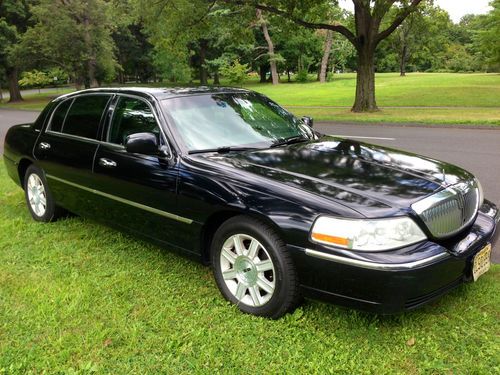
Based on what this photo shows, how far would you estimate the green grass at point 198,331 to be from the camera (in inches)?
108

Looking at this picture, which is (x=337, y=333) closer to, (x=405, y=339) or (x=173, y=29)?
(x=405, y=339)

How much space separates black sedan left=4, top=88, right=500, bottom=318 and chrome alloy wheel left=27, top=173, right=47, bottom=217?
1.46 feet

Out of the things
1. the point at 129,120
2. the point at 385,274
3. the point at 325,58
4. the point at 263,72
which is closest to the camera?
the point at 385,274

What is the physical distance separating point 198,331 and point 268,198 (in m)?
0.98

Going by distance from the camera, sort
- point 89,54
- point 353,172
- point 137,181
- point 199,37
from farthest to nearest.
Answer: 1. point 89,54
2. point 199,37
3. point 137,181
4. point 353,172

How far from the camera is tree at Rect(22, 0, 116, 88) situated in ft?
97.2

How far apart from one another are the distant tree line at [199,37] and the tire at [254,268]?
14562 millimetres

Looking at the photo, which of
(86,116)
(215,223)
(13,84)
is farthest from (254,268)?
(13,84)

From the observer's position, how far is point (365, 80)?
19.0 meters

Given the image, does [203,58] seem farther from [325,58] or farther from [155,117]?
[155,117]

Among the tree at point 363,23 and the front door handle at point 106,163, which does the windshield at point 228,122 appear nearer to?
the front door handle at point 106,163

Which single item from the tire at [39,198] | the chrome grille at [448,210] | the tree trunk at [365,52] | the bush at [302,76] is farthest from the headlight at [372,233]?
the bush at [302,76]

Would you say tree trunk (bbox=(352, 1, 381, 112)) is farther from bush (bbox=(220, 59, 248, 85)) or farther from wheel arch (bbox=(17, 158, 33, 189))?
bush (bbox=(220, 59, 248, 85))

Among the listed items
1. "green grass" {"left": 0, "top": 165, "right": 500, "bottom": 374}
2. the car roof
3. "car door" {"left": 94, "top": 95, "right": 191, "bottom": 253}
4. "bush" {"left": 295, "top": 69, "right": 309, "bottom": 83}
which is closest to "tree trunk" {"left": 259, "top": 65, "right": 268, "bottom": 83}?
"bush" {"left": 295, "top": 69, "right": 309, "bottom": 83}
